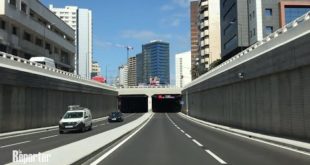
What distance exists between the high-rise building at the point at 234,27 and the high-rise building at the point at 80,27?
58.5 m

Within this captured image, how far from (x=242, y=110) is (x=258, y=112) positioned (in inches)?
229

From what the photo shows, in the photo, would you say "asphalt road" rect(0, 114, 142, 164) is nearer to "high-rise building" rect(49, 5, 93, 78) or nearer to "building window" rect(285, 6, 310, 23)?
"building window" rect(285, 6, 310, 23)

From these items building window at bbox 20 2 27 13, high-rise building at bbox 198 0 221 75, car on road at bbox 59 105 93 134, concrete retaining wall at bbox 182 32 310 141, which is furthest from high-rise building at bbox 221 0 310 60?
car on road at bbox 59 105 93 134

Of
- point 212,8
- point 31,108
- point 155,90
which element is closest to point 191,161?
point 31,108

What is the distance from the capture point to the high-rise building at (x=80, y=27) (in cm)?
16100

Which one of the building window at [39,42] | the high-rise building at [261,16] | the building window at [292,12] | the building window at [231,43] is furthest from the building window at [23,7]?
the building window at [292,12]

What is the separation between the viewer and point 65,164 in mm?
12438

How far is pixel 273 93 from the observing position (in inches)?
1145

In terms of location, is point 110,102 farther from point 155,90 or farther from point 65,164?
point 65,164

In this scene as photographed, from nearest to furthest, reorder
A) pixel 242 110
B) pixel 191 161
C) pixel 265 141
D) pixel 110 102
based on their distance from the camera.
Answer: pixel 191 161
pixel 265 141
pixel 242 110
pixel 110 102

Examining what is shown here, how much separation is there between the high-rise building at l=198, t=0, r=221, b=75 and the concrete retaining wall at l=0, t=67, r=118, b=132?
87479 millimetres

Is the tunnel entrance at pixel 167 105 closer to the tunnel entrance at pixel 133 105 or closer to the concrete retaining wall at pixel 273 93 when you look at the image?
Result: the tunnel entrance at pixel 133 105

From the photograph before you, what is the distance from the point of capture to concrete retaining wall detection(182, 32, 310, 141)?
23500 millimetres

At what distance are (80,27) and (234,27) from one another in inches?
2977
